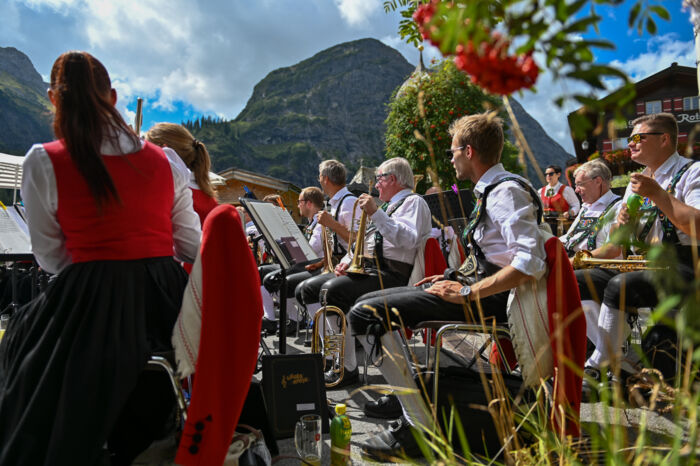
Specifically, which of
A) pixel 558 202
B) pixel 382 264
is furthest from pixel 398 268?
pixel 558 202

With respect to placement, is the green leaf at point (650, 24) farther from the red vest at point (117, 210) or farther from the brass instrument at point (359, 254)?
the brass instrument at point (359, 254)

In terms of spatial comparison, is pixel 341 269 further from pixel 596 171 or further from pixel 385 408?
pixel 596 171

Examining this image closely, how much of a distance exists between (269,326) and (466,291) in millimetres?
3968

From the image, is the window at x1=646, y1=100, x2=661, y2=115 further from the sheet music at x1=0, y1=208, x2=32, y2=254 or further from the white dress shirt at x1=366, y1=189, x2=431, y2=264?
the sheet music at x1=0, y1=208, x2=32, y2=254

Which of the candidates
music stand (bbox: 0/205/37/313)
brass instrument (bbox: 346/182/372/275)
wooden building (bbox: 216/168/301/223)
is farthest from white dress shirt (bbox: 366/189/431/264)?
wooden building (bbox: 216/168/301/223)

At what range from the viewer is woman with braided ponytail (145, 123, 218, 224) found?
2.88m

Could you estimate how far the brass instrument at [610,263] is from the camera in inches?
132

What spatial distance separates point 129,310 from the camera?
189 cm

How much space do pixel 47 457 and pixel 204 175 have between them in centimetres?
168

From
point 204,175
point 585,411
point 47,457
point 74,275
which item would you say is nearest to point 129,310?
point 74,275

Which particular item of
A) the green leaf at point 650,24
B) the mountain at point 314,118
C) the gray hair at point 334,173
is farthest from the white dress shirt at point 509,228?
the mountain at point 314,118

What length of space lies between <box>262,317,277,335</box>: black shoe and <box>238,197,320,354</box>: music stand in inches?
97.2

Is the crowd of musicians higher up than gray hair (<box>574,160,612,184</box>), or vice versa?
gray hair (<box>574,160,612,184</box>)

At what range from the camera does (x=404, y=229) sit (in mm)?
3664
